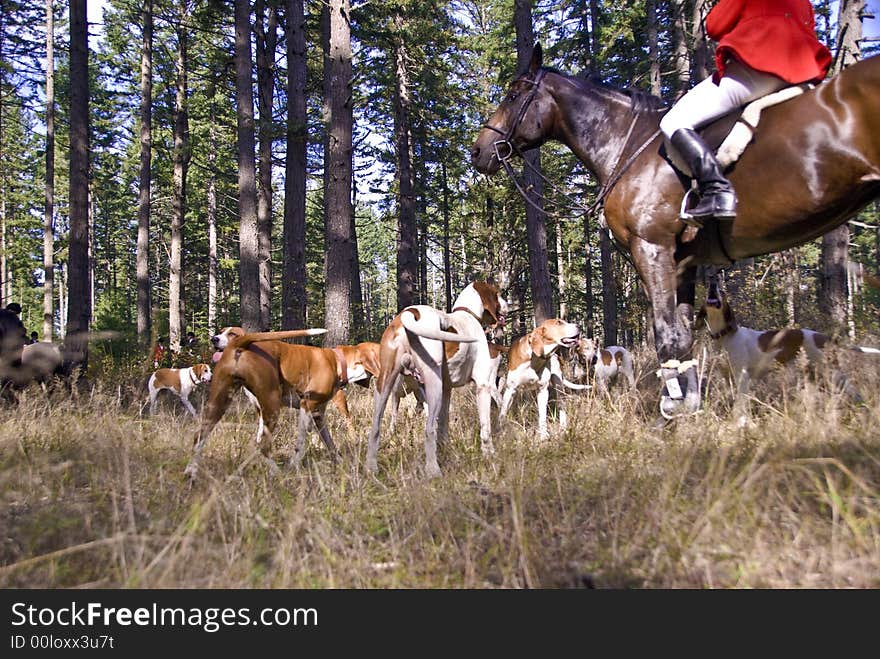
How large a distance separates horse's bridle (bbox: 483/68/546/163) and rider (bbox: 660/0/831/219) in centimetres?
161

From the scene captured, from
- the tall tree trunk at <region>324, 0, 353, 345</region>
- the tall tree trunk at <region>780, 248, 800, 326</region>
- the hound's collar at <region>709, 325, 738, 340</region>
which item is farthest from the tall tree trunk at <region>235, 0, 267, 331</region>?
the tall tree trunk at <region>780, 248, 800, 326</region>

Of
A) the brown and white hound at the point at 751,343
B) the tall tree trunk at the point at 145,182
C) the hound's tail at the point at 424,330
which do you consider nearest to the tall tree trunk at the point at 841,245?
the brown and white hound at the point at 751,343

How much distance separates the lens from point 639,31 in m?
23.9

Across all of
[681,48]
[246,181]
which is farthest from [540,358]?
[681,48]

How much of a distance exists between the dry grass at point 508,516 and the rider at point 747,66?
1988mm

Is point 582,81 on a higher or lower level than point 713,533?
higher

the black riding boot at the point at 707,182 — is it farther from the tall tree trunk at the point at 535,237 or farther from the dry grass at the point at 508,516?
the tall tree trunk at the point at 535,237

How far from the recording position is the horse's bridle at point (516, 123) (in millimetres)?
6059

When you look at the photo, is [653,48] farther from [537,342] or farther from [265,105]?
[537,342]

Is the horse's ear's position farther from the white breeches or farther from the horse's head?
the white breeches

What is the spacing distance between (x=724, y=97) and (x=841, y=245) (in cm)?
761

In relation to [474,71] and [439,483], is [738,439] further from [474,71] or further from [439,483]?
[474,71]
